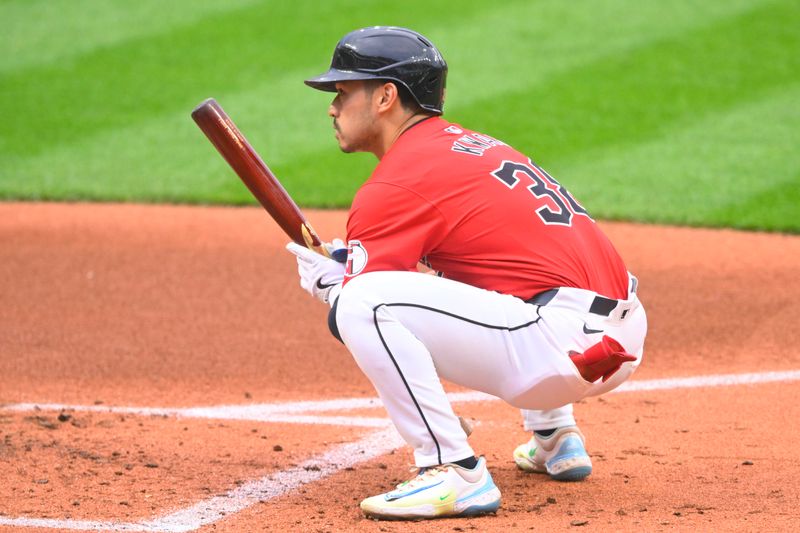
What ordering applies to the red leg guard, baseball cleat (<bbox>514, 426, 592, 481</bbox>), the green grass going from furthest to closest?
the green grass, baseball cleat (<bbox>514, 426, 592, 481</bbox>), the red leg guard

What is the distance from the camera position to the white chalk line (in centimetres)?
352

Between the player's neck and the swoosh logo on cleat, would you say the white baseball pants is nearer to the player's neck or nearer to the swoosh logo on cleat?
the swoosh logo on cleat

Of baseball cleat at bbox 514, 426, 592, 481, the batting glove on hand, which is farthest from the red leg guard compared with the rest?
the batting glove on hand

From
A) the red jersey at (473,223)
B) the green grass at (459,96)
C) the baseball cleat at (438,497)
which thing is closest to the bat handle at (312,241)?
the red jersey at (473,223)

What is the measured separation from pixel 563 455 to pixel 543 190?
3.13 ft

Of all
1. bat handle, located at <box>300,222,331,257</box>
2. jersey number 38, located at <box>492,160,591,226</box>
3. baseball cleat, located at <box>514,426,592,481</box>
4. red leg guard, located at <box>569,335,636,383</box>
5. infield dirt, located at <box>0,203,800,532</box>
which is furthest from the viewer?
baseball cleat, located at <box>514,426,592,481</box>

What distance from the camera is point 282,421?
4.80m

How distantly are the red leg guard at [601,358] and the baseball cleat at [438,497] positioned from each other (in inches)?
16.8

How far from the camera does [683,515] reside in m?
3.50

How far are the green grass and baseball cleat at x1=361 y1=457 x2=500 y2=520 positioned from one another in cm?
494

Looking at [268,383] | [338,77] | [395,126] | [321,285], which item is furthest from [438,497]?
[268,383]

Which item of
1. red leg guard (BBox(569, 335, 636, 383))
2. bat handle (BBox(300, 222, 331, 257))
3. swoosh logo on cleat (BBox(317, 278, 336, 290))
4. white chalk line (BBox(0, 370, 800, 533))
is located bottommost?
white chalk line (BBox(0, 370, 800, 533))

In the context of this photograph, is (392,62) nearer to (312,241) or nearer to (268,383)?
(312,241)

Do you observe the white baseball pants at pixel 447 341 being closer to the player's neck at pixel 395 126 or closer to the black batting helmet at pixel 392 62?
the player's neck at pixel 395 126
